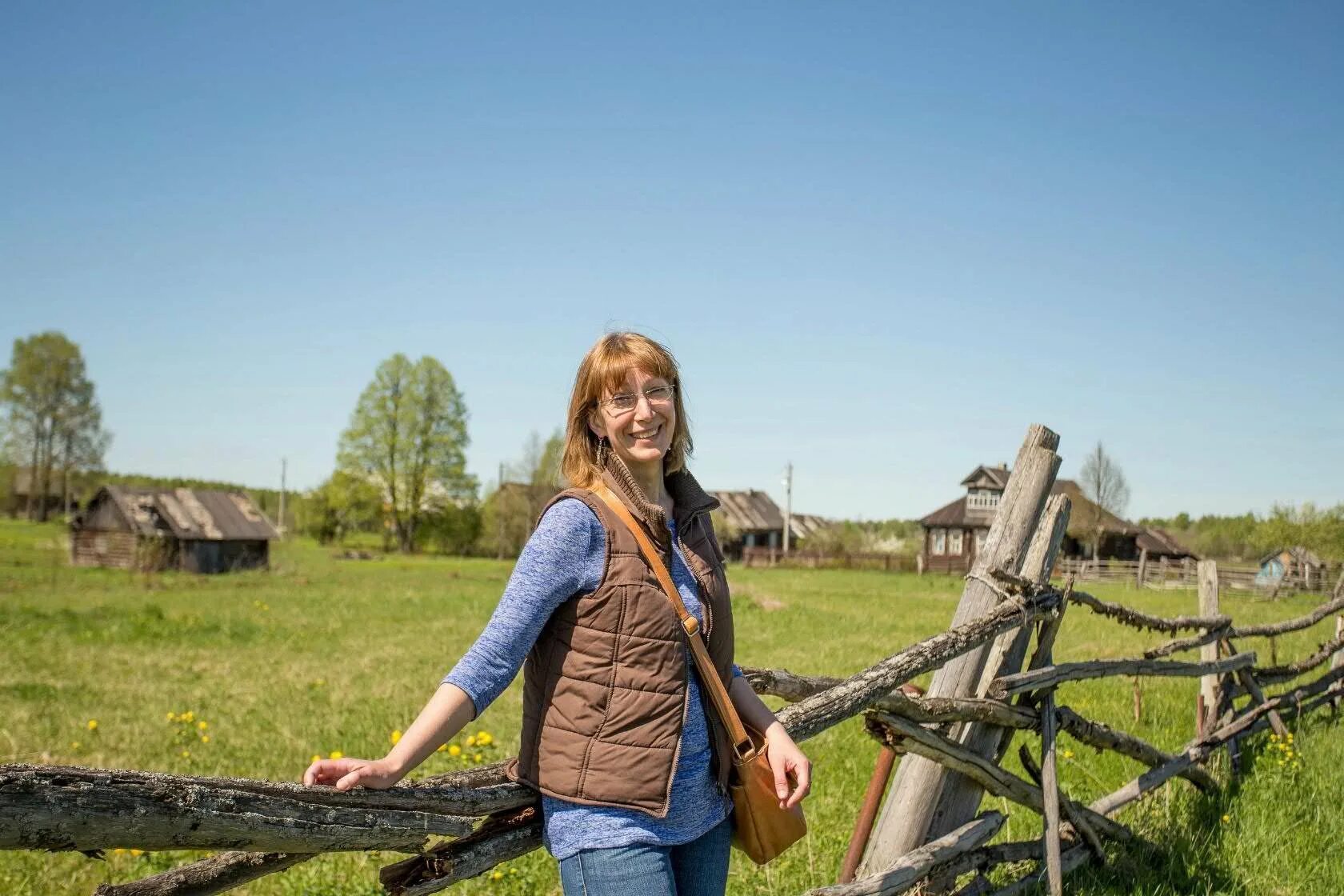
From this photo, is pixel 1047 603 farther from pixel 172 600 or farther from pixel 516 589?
pixel 172 600

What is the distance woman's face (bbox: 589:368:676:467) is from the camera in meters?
2.20

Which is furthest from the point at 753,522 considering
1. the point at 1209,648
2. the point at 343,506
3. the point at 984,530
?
the point at 1209,648

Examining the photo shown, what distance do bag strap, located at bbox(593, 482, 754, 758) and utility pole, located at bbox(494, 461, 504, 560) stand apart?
2038 inches

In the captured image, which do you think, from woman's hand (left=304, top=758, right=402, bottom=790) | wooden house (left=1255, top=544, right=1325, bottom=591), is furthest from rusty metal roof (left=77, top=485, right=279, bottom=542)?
woman's hand (left=304, top=758, right=402, bottom=790)

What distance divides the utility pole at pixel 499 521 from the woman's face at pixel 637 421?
5168 centimetres

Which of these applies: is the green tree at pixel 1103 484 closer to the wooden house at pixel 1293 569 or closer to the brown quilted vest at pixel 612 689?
the wooden house at pixel 1293 569

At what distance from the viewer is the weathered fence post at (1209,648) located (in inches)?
241

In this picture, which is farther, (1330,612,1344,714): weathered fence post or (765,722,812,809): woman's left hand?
(1330,612,1344,714): weathered fence post

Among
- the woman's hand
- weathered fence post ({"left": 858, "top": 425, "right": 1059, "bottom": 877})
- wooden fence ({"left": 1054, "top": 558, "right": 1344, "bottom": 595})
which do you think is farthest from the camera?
wooden fence ({"left": 1054, "top": 558, "right": 1344, "bottom": 595})

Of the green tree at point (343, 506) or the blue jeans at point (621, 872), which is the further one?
the green tree at point (343, 506)

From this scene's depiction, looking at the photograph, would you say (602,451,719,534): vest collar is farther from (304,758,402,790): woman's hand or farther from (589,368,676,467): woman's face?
(304,758,402,790): woman's hand

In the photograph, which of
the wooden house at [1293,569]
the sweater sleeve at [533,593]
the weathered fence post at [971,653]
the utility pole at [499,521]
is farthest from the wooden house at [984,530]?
the sweater sleeve at [533,593]

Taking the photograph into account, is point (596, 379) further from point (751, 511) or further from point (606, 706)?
point (751, 511)

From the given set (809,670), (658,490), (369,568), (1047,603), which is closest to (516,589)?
(658,490)
